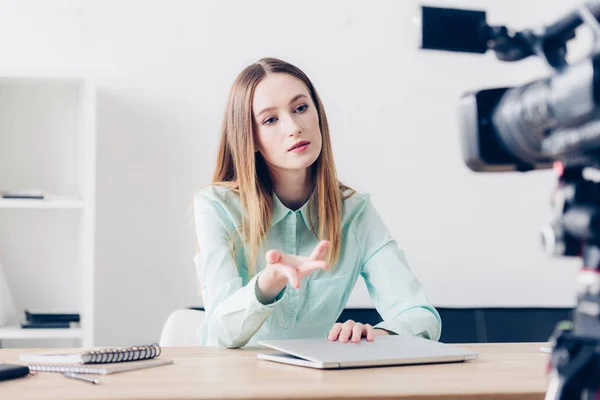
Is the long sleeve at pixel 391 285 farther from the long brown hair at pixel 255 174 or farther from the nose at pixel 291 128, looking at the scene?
the nose at pixel 291 128

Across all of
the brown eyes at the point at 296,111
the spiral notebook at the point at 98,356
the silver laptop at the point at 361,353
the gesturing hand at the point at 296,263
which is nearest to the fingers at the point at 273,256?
the gesturing hand at the point at 296,263

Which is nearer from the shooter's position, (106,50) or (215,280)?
(215,280)

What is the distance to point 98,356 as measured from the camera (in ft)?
3.62

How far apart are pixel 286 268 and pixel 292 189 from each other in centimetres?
71

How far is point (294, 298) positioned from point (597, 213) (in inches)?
46.9

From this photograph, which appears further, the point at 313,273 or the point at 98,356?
the point at 313,273

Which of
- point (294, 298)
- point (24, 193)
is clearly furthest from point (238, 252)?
point (24, 193)

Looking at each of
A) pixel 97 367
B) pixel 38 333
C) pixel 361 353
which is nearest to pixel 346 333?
pixel 361 353

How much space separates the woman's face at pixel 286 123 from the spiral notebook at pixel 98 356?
0.72 meters

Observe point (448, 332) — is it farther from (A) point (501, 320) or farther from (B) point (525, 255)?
(B) point (525, 255)

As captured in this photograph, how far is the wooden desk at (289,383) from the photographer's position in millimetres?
900

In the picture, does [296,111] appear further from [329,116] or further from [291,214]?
[329,116]

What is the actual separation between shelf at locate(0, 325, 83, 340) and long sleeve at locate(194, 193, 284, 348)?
2.77 feet

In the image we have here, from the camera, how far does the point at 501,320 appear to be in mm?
2588
